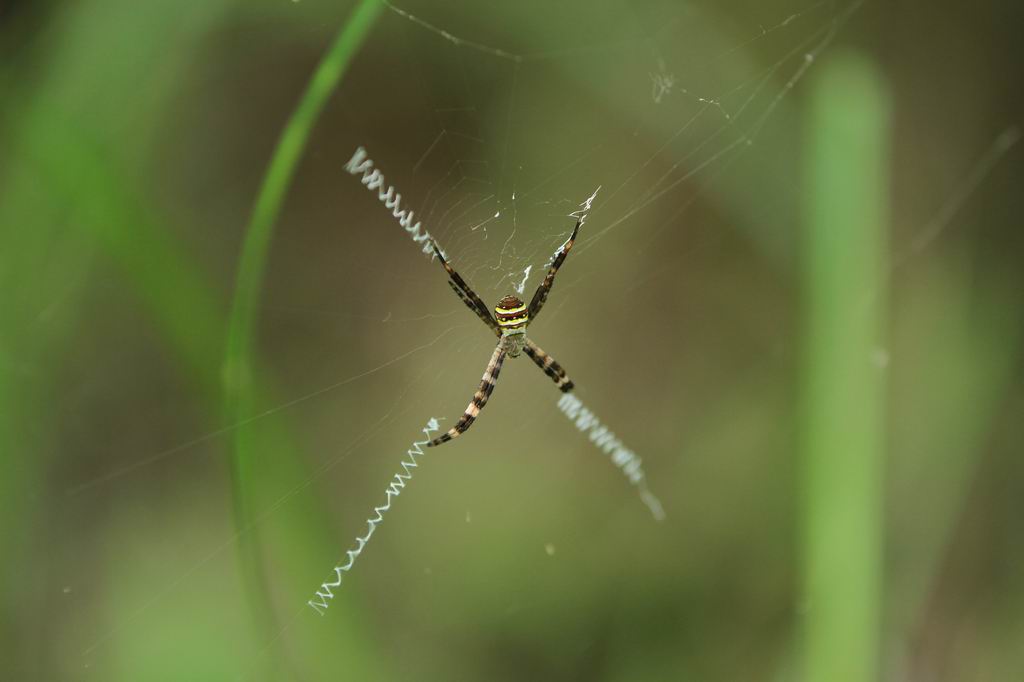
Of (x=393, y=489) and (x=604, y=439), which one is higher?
(x=393, y=489)

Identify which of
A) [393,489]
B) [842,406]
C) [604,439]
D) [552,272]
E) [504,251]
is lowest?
[842,406]

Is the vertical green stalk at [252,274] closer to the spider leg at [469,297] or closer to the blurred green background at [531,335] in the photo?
the blurred green background at [531,335]

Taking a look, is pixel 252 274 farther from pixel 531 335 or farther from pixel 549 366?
pixel 531 335

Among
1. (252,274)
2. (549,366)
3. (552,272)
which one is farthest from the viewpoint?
(549,366)

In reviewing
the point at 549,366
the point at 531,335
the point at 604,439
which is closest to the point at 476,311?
the point at 549,366

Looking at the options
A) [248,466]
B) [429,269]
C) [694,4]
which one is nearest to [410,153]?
[429,269]

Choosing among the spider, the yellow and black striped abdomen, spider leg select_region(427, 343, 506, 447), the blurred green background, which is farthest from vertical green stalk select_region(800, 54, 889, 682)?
spider leg select_region(427, 343, 506, 447)

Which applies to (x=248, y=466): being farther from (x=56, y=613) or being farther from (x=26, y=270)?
(x=56, y=613)
